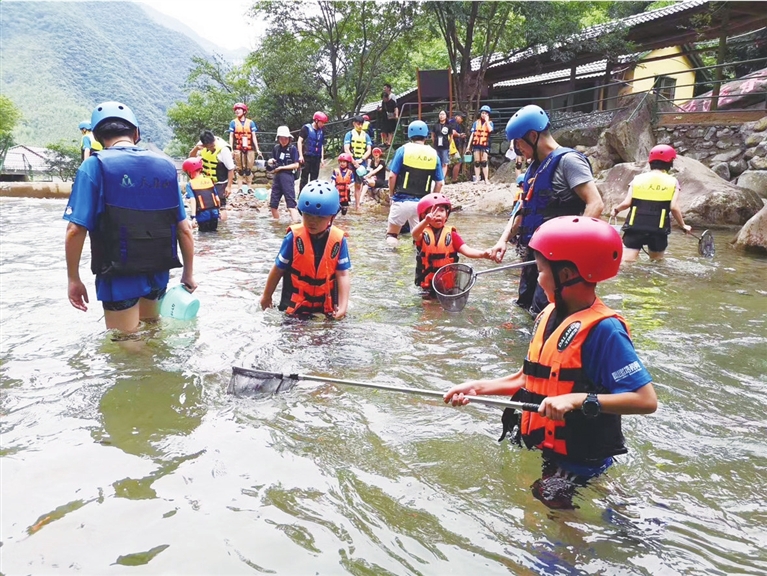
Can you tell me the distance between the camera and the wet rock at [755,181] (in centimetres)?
1284

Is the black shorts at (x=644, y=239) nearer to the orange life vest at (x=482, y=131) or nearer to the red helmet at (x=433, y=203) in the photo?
the red helmet at (x=433, y=203)

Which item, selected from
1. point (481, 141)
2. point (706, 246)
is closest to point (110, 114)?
point (706, 246)

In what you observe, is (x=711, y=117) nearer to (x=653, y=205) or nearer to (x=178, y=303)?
(x=653, y=205)

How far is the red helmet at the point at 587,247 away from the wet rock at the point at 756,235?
8515mm

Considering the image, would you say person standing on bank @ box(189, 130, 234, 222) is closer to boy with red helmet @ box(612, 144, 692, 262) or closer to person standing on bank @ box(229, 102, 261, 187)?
person standing on bank @ box(229, 102, 261, 187)

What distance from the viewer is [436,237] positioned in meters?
6.00

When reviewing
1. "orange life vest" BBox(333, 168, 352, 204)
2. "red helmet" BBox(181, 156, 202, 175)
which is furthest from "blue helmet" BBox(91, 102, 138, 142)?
"orange life vest" BBox(333, 168, 352, 204)

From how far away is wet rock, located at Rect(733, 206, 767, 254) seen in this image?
9156mm

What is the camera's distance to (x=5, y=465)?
9.25 ft

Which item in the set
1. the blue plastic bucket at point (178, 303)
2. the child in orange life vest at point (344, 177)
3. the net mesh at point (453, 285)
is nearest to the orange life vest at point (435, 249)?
the net mesh at point (453, 285)

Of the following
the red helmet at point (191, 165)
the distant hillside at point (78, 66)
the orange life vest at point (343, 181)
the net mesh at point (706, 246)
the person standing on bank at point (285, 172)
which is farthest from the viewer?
the distant hillside at point (78, 66)

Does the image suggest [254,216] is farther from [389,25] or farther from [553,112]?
[389,25]

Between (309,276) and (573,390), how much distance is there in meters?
2.77

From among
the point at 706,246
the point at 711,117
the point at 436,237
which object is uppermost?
the point at 711,117
